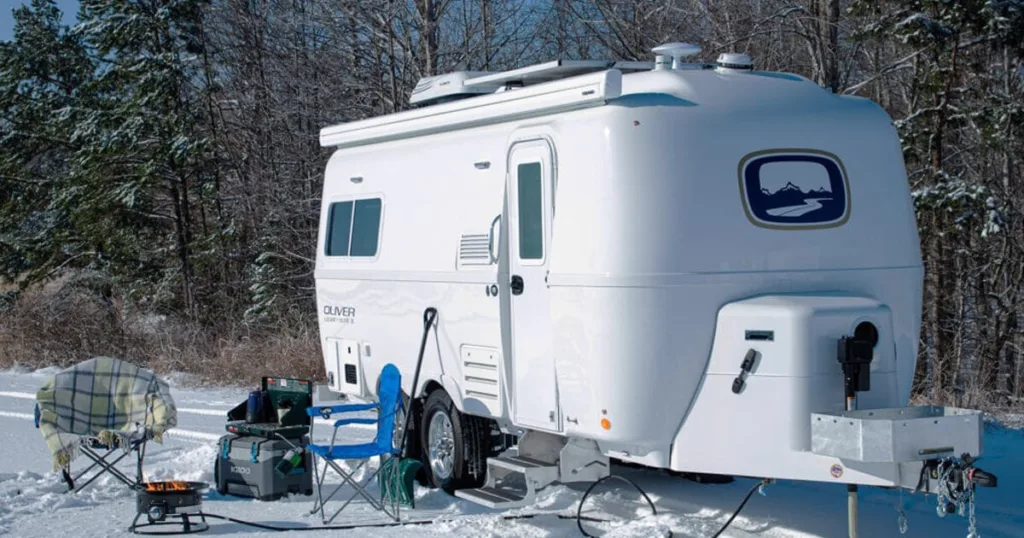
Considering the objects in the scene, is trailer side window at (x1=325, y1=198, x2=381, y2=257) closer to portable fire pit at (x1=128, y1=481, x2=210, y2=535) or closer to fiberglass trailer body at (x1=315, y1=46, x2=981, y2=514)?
fiberglass trailer body at (x1=315, y1=46, x2=981, y2=514)

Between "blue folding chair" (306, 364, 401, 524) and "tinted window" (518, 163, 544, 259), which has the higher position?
"tinted window" (518, 163, 544, 259)

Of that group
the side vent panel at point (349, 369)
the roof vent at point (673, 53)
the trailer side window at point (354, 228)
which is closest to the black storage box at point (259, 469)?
the side vent panel at point (349, 369)

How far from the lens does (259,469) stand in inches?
319

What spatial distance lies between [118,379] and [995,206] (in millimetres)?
9285

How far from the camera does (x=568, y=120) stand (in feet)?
23.0

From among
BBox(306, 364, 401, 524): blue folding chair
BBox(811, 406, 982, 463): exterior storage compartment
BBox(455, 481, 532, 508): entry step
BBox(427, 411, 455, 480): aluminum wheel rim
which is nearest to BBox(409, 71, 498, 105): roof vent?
BBox(306, 364, 401, 524): blue folding chair

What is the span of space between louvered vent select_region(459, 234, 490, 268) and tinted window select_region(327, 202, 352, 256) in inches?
78.0

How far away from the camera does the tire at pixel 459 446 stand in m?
8.28

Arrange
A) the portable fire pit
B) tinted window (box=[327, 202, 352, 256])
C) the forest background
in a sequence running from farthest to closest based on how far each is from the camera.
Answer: the forest background → tinted window (box=[327, 202, 352, 256]) → the portable fire pit

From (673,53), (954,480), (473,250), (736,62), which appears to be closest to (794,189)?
(736,62)

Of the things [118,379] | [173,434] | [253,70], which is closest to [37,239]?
[253,70]

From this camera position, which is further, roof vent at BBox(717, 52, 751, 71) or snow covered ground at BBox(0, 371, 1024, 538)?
roof vent at BBox(717, 52, 751, 71)

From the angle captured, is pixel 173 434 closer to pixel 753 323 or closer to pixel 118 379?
pixel 118 379

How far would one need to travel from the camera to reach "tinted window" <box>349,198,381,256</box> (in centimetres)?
934
